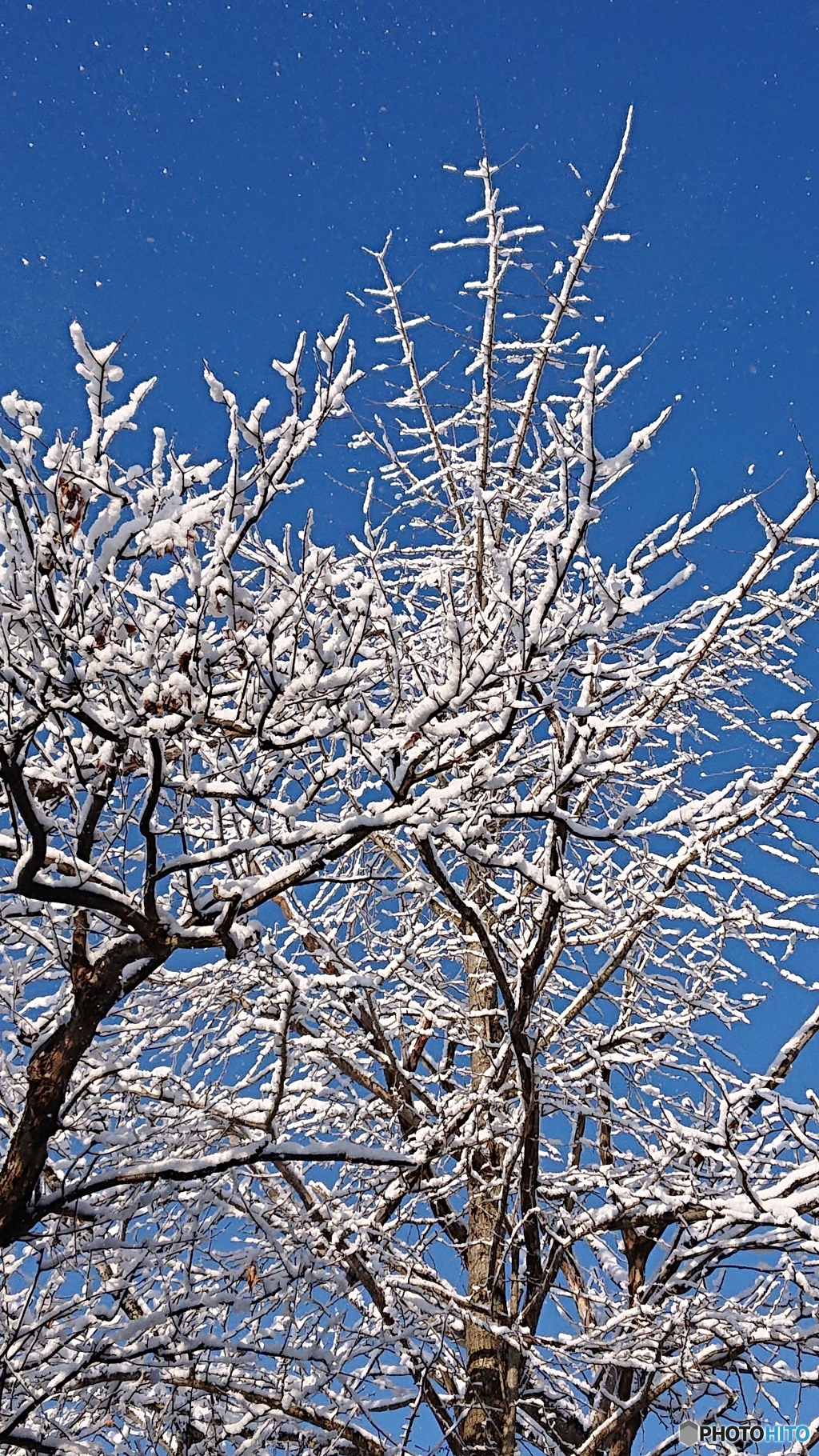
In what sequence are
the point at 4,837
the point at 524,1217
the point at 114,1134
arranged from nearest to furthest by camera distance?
the point at 4,837, the point at 114,1134, the point at 524,1217

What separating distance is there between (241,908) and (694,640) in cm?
302

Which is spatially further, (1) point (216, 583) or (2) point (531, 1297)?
(2) point (531, 1297)

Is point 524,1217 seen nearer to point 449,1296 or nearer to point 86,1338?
point 449,1296

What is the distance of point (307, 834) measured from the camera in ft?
11.3

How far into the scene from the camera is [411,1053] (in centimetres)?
628

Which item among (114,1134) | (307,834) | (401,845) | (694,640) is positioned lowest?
(114,1134)

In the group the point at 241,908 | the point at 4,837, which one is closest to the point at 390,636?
A: the point at 241,908

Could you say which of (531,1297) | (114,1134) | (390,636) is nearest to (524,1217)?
(531,1297)

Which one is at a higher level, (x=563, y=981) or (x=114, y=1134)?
(x=563, y=981)

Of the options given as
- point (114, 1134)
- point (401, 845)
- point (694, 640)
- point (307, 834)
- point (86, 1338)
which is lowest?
point (86, 1338)

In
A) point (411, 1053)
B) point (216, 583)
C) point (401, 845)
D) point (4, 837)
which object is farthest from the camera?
point (401, 845)

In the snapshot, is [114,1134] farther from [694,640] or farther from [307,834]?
[694,640]

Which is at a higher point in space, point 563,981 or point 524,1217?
point 563,981

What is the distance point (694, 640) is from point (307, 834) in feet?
9.33
